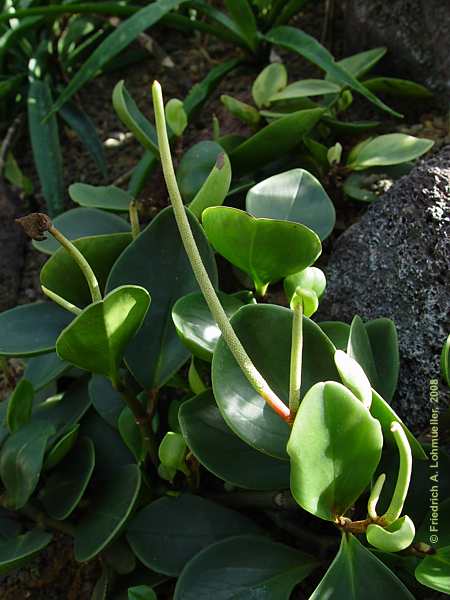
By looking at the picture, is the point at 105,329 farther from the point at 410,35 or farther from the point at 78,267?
the point at 410,35

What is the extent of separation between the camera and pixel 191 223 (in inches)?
29.0

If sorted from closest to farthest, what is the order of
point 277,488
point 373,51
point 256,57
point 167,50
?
1. point 277,488
2. point 373,51
3. point 256,57
4. point 167,50

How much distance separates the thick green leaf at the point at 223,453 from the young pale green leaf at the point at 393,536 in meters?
0.18

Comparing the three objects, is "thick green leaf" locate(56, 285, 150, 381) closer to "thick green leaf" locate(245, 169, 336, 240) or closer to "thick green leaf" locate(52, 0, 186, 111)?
"thick green leaf" locate(245, 169, 336, 240)

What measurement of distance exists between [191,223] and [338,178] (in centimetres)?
39

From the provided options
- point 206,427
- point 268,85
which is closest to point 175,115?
point 268,85

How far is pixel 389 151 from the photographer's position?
100cm

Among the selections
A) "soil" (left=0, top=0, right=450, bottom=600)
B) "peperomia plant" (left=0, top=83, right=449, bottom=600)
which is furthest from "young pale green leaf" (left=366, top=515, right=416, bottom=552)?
"soil" (left=0, top=0, right=450, bottom=600)

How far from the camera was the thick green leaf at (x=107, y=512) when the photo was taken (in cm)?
72

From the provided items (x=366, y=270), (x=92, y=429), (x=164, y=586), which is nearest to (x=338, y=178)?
(x=366, y=270)

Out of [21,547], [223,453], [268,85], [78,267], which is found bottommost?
[21,547]

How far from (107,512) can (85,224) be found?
36 cm

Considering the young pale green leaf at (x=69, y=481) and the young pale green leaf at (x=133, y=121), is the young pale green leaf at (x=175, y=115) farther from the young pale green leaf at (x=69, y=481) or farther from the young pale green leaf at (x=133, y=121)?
the young pale green leaf at (x=69, y=481)

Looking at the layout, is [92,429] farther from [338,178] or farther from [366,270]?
[338,178]
